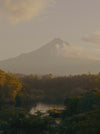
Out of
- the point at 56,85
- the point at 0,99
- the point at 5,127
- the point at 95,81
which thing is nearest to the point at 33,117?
the point at 5,127

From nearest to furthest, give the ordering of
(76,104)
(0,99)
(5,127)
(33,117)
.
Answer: (5,127), (33,117), (76,104), (0,99)

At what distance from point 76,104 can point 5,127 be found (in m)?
10.7

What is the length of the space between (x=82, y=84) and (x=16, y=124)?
60599 millimetres

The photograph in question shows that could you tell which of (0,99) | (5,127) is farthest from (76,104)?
(0,99)

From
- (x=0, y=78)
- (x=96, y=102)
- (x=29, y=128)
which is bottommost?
(x=29, y=128)

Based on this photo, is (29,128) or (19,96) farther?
(19,96)

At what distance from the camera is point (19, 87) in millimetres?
59094

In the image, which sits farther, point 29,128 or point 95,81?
point 95,81

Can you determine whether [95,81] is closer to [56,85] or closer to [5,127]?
[56,85]

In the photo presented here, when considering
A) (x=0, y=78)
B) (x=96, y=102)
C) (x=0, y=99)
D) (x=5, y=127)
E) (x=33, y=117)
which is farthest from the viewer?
(x=0, y=78)

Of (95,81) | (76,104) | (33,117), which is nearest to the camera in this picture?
(33,117)

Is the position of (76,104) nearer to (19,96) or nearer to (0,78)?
(19,96)

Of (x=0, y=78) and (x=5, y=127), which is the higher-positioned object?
(x=0, y=78)

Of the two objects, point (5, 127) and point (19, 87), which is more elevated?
point (19, 87)
